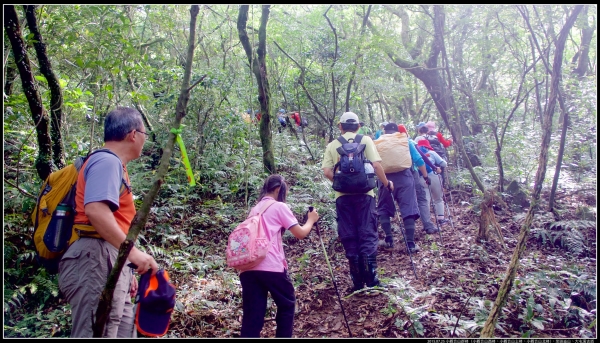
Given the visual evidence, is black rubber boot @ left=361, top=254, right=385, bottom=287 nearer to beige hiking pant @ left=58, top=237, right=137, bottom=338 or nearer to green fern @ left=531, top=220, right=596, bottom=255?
beige hiking pant @ left=58, top=237, right=137, bottom=338

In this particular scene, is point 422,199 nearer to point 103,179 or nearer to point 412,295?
point 412,295

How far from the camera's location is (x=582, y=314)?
429cm

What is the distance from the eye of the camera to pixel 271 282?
349 cm

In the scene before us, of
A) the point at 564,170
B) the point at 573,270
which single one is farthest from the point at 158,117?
the point at 564,170

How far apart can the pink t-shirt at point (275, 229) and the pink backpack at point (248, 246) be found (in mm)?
88

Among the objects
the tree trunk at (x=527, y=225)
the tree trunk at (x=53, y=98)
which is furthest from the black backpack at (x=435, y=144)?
the tree trunk at (x=53, y=98)

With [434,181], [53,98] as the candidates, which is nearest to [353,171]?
[434,181]

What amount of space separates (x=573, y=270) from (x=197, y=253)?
5.78 metres

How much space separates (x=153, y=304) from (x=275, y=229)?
1375 millimetres

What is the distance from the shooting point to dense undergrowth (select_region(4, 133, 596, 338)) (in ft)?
14.0

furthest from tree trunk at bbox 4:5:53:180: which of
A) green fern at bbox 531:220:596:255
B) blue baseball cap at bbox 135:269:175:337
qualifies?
green fern at bbox 531:220:596:255

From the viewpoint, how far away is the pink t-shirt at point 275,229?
3.47 meters

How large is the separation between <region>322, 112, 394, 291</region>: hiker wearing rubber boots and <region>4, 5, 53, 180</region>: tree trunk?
3.72m

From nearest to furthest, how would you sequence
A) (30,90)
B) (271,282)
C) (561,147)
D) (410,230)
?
1. (271,282)
2. (30,90)
3. (561,147)
4. (410,230)
